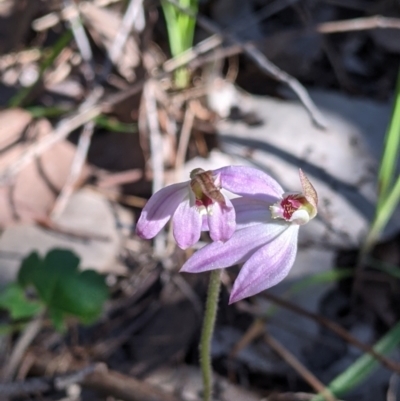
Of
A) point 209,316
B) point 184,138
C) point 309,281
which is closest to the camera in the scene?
point 209,316

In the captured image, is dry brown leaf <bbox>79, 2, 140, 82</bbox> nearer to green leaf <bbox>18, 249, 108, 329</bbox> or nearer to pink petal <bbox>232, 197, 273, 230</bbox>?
green leaf <bbox>18, 249, 108, 329</bbox>

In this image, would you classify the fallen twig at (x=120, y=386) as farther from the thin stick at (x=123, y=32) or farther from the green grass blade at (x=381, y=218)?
the thin stick at (x=123, y=32)

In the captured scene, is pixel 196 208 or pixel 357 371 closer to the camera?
pixel 196 208

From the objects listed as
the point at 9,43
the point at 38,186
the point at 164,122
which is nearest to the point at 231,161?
the point at 164,122

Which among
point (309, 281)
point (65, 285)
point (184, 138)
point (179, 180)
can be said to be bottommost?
point (309, 281)

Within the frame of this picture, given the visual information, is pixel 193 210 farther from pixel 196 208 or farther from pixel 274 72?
pixel 274 72

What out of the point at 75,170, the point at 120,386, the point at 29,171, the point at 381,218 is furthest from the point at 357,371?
the point at 29,171
